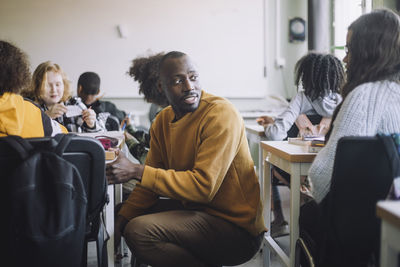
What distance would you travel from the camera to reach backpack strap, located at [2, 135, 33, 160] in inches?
37.3

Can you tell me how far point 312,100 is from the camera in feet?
7.54

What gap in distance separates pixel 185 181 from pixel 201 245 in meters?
0.25

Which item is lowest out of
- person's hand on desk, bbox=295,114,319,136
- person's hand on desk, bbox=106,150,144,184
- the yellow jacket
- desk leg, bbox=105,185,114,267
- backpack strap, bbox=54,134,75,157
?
desk leg, bbox=105,185,114,267

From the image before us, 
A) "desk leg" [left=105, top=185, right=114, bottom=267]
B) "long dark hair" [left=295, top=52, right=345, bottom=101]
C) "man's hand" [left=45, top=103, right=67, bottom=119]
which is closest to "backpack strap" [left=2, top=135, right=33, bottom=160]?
"desk leg" [left=105, top=185, right=114, bottom=267]

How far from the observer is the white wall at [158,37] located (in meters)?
4.61

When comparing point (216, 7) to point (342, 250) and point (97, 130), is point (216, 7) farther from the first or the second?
point (342, 250)

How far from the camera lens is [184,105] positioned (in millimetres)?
1479

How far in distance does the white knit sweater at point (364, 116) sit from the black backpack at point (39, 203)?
2.46 ft

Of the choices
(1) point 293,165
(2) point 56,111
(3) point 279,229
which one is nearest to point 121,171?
(1) point 293,165

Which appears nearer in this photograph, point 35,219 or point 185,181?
point 35,219

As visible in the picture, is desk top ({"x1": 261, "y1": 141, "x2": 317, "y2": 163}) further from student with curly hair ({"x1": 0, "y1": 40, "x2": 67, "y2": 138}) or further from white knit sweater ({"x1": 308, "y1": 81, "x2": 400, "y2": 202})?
student with curly hair ({"x1": 0, "y1": 40, "x2": 67, "y2": 138})

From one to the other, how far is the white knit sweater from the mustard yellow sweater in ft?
1.04

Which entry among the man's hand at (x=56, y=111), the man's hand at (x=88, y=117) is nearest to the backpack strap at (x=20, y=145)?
the man's hand at (x=56, y=111)

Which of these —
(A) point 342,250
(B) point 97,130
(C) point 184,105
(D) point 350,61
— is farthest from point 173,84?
(B) point 97,130
